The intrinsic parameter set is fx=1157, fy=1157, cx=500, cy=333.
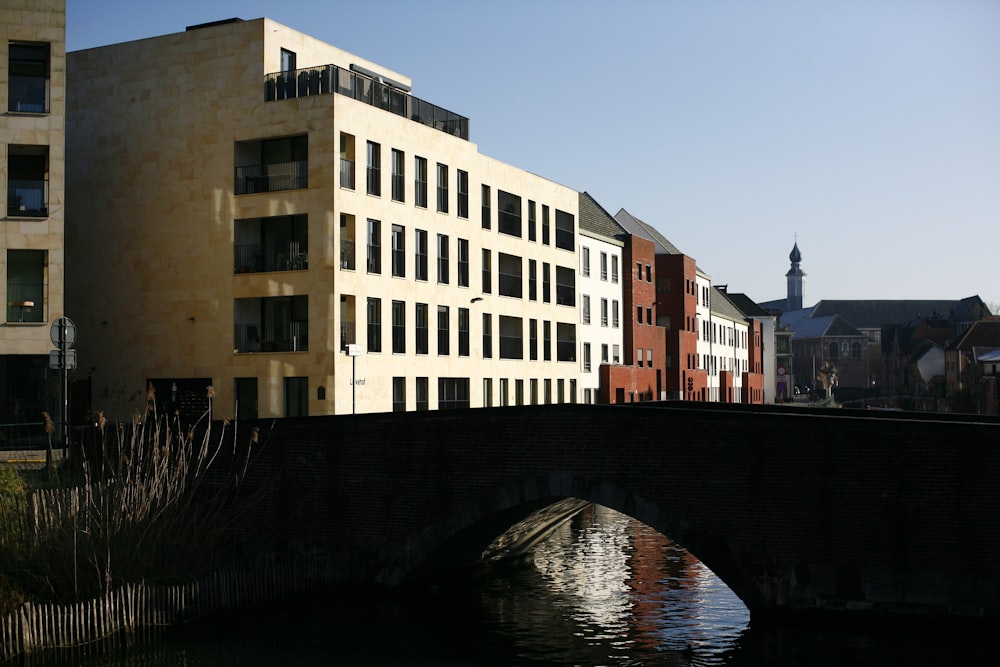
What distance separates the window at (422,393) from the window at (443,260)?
4069mm

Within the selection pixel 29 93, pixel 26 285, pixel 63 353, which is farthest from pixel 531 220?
pixel 63 353

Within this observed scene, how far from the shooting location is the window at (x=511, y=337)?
50312 mm

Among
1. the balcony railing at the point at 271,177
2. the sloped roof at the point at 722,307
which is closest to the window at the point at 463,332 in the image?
the balcony railing at the point at 271,177

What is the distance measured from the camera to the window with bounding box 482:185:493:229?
1905 inches

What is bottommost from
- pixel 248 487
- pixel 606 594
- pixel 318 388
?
pixel 606 594

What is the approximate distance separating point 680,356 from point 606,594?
164ft

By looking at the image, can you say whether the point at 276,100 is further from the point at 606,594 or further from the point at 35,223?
the point at 606,594

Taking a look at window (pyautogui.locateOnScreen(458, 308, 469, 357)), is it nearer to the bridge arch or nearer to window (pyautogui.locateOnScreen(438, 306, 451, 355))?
window (pyautogui.locateOnScreen(438, 306, 451, 355))

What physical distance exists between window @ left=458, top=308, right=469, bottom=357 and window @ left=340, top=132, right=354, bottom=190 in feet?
30.0

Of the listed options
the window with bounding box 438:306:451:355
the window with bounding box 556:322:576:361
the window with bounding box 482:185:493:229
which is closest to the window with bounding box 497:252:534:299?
the window with bounding box 482:185:493:229

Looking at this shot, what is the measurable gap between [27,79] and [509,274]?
73.0ft

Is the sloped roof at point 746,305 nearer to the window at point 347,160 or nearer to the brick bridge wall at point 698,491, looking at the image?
the window at point 347,160

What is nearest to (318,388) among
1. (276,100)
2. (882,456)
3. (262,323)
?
(262,323)

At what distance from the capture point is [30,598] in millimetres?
21031
